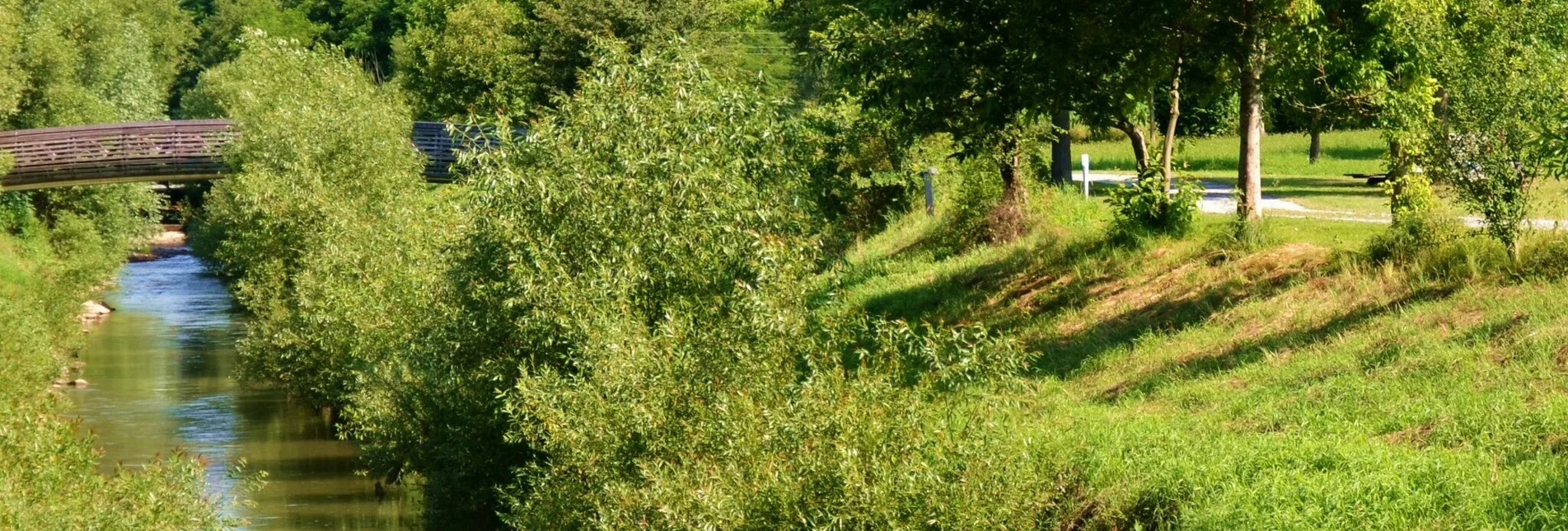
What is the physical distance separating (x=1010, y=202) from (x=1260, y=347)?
11680 mm

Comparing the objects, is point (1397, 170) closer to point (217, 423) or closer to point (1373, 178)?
point (1373, 178)

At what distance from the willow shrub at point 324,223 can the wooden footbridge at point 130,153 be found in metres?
1.10

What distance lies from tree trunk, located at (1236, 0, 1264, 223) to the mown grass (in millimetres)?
429

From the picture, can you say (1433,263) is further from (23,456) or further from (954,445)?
(23,456)

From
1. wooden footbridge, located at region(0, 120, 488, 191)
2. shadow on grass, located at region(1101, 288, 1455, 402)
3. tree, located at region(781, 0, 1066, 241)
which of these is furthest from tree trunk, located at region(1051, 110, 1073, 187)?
shadow on grass, located at region(1101, 288, 1455, 402)

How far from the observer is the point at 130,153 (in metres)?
39.9

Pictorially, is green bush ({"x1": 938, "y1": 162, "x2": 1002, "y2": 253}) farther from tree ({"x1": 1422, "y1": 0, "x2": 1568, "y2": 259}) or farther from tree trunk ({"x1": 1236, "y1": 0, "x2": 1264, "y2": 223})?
tree ({"x1": 1422, "y1": 0, "x2": 1568, "y2": 259})

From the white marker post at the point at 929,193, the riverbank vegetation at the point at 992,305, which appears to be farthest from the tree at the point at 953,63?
the white marker post at the point at 929,193

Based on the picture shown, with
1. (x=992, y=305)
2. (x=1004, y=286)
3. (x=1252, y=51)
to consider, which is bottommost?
(x=992, y=305)

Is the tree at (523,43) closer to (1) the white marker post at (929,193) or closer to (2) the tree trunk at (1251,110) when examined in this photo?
(1) the white marker post at (929,193)

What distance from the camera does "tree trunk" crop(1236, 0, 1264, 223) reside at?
1906cm

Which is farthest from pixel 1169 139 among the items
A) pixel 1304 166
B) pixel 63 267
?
pixel 63 267

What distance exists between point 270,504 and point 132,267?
38.8 meters

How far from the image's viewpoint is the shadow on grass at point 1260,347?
1510cm
